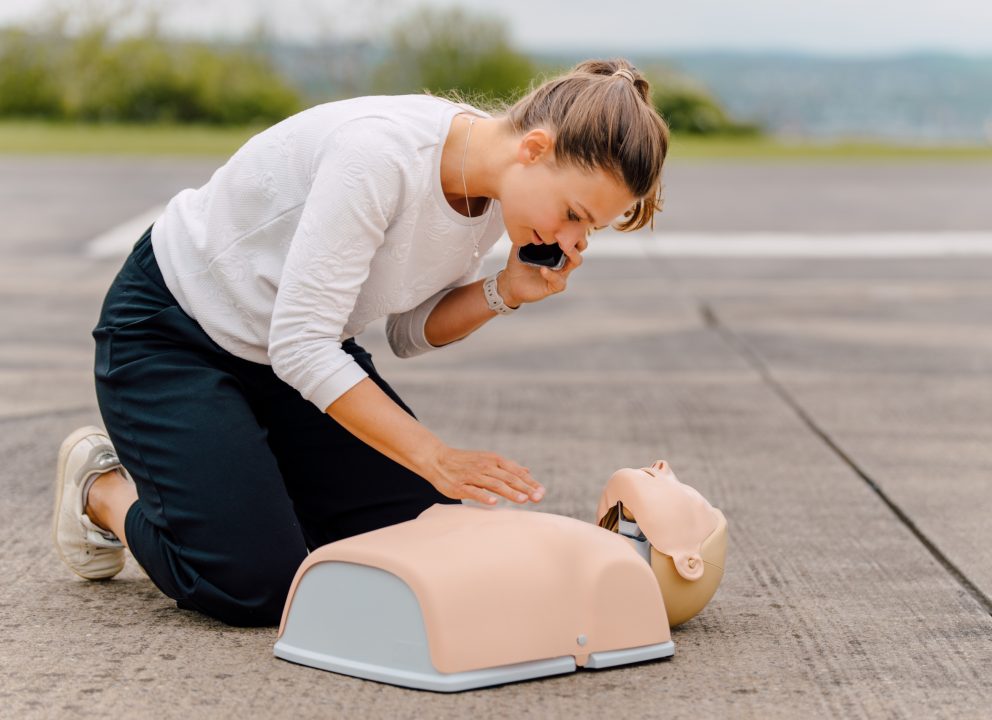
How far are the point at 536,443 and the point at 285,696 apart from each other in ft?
7.53

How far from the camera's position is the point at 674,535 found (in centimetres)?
267

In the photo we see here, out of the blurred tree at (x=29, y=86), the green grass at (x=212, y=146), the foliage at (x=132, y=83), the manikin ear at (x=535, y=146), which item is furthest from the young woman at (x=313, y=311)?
the blurred tree at (x=29, y=86)

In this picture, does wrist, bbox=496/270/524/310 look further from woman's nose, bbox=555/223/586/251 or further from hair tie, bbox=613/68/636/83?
hair tie, bbox=613/68/636/83

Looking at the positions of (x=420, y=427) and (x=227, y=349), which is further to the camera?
(x=227, y=349)

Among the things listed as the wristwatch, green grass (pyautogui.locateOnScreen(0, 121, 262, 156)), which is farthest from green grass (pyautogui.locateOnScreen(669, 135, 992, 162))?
the wristwatch

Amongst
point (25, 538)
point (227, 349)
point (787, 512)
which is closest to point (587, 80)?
point (227, 349)

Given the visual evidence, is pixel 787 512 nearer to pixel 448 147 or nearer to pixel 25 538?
pixel 448 147

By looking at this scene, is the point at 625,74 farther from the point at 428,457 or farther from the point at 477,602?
the point at 477,602

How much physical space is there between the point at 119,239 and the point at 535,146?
27.1 feet

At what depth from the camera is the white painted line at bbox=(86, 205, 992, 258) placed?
403 inches

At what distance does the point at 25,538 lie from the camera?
3.41m

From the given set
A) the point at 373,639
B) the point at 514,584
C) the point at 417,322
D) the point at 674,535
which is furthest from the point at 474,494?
the point at 417,322

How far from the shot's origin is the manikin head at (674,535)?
265 cm

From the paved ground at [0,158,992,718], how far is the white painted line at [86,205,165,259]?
0.67ft
